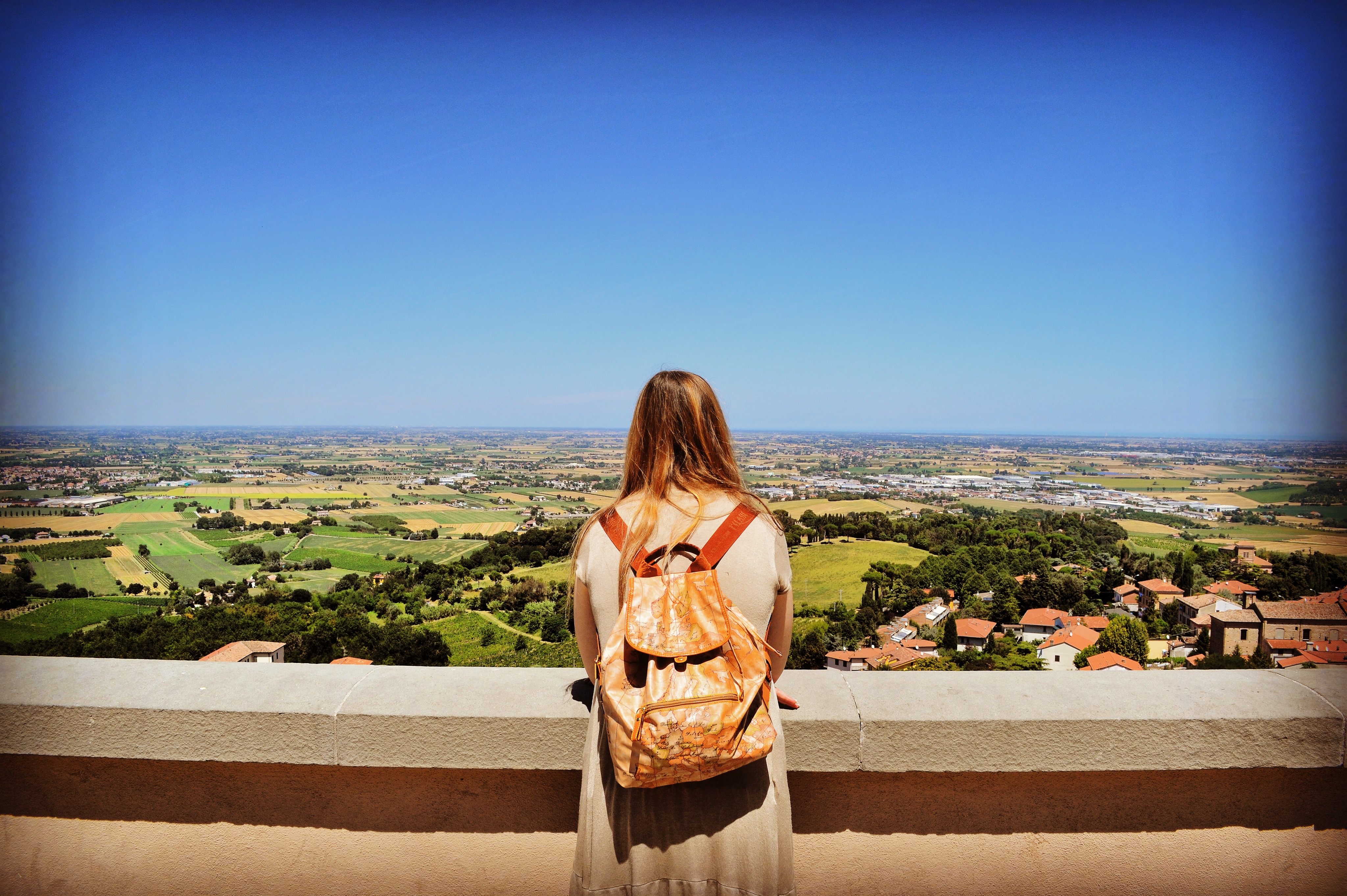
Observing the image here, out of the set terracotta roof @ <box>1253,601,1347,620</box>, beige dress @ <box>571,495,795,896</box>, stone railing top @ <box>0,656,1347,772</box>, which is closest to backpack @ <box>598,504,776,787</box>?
beige dress @ <box>571,495,795,896</box>

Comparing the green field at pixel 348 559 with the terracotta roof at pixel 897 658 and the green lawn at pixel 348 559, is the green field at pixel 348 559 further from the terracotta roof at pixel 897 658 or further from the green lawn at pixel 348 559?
the terracotta roof at pixel 897 658

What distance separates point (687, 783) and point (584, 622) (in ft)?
1.55

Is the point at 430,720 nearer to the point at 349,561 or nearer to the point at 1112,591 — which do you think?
the point at 349,561

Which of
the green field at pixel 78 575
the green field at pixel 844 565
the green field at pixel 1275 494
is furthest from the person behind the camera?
the green field at pixel 844 565

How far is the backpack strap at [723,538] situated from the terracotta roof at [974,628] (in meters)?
7.07

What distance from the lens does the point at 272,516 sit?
1029 cm

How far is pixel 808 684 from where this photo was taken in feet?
6.90

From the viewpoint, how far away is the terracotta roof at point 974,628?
732 centimetres

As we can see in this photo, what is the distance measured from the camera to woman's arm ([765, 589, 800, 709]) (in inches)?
63.2

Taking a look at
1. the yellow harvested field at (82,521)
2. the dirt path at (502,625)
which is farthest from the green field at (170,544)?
the dirt path at (502,625)

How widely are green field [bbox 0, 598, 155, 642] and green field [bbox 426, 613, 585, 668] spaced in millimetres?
2313

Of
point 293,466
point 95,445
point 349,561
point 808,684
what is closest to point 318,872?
point 808,684

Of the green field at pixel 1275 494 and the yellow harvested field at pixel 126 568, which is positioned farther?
the yellow harvested field at pixel 126 568

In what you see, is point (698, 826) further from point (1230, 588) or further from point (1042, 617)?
point (1042, 617)
